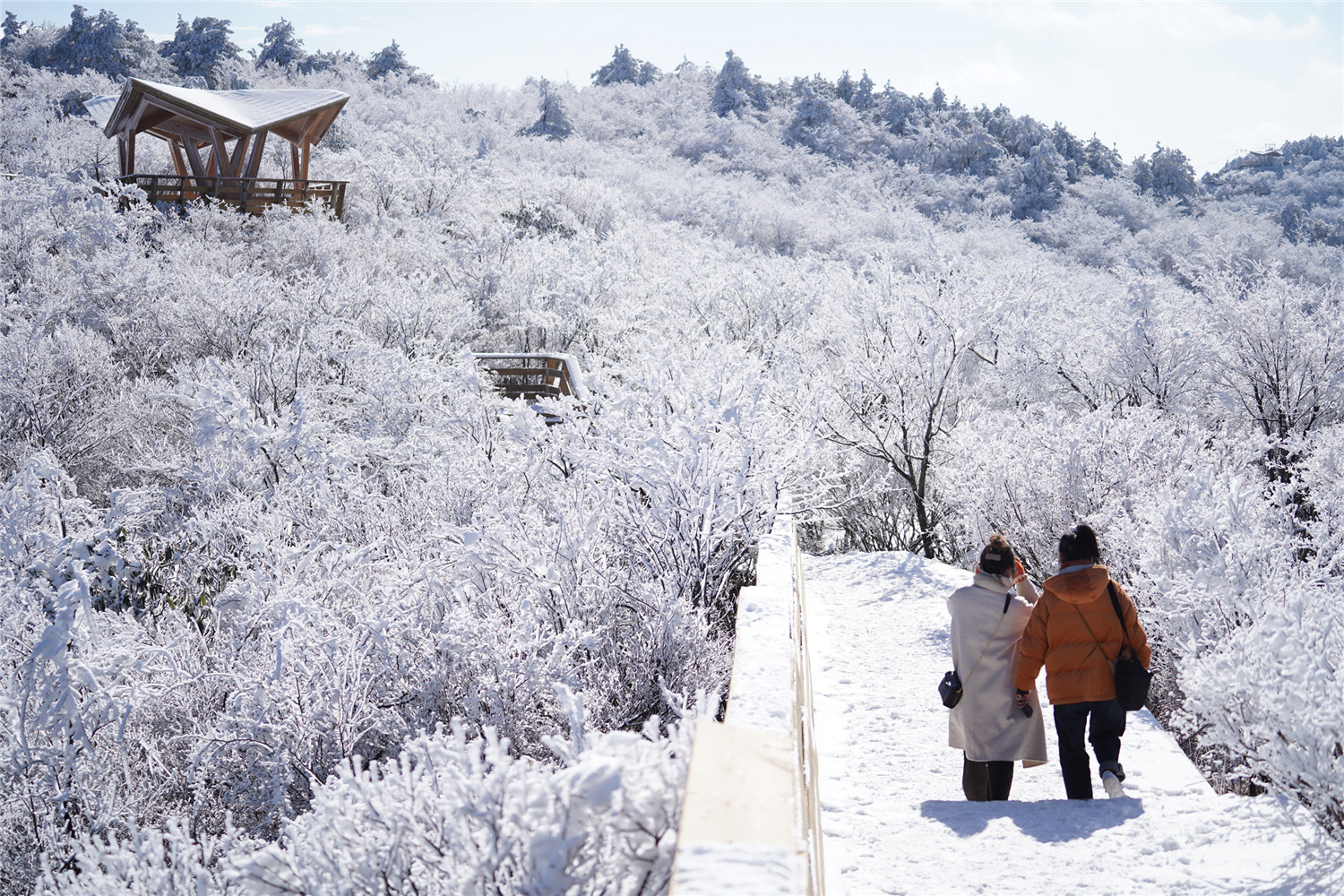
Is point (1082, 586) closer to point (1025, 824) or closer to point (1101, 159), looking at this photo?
point (1025, 824)

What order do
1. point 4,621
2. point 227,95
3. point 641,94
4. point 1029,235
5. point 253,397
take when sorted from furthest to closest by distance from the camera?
1. point 641,94
2. point 1029,235
3. point 227,95
4. point 253,397
5. point 4,621

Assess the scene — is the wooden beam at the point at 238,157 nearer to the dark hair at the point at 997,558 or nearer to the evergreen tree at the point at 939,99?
the dark hair at the point at 997,558

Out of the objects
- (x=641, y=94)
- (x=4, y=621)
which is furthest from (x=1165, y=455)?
(x=641, y=94)

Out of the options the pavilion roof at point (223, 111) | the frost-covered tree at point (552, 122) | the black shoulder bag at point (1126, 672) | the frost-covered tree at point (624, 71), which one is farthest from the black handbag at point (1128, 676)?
the frost-covered tree at point (624, 71)

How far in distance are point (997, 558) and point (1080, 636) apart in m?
0.46

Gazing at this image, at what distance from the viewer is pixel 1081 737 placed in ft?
11.3

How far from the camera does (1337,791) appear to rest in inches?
101

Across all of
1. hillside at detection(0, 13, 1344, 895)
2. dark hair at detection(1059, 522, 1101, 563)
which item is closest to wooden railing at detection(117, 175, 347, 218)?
hillside at detection(0, 13, 1344, 895)

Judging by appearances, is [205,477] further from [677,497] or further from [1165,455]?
[1165,455]

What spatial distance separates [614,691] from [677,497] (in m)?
1.40

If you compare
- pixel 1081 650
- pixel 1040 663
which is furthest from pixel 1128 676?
pixel 1040 663

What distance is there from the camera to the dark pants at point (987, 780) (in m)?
3.56

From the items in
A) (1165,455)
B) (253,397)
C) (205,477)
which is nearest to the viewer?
(1165,455)

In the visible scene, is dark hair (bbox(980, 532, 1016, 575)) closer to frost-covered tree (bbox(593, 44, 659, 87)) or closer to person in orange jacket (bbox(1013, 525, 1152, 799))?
person in orange jacket (bbox(1013, 525, 1152, 799))
